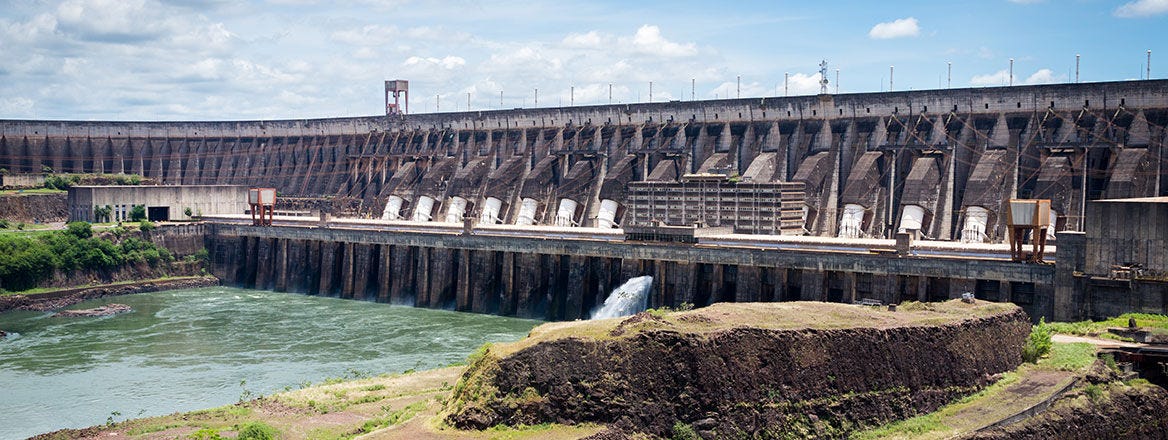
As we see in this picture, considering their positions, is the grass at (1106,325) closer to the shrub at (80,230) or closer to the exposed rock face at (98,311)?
the exposed rock face at (98,311)

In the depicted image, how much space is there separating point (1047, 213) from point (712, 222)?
74.1 feet

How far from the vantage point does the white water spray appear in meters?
→ 58.5

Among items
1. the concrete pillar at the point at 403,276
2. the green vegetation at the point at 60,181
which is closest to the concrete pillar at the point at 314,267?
the concrete pillar at the point at 403,276

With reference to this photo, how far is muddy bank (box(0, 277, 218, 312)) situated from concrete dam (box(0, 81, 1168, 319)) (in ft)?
12.4

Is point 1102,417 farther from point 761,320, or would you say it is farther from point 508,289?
point 508,289

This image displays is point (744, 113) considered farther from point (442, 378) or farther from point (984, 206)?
point (442, 378)

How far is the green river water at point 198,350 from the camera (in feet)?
143

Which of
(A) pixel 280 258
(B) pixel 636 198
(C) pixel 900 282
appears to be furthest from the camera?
(A) pixel 280 258

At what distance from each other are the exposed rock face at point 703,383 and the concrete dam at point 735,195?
18239 mm

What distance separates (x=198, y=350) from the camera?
54.9 m

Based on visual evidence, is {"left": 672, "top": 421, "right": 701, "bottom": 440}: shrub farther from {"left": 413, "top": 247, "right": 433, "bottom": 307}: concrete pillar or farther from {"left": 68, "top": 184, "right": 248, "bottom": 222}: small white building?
{"left": 68, "top": 184, "right": 248, "bottom": 222}: small white building

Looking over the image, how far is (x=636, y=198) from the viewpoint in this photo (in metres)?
70.8

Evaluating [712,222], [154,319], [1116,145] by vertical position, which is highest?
[1116,145]

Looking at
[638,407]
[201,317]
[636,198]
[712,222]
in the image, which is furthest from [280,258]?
[638,407]
